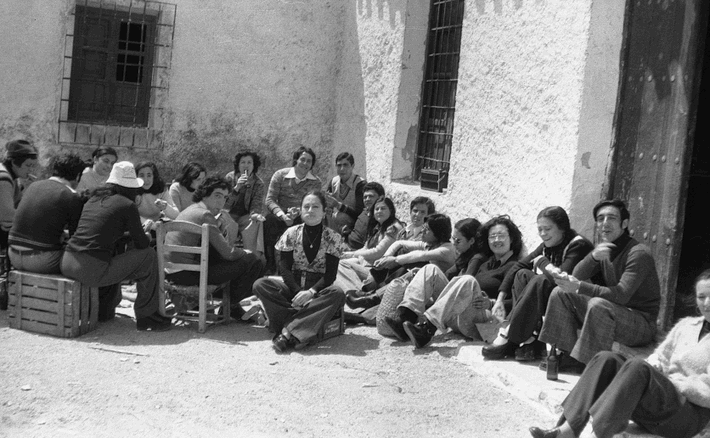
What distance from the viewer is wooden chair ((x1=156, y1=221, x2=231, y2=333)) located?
770 centimetres

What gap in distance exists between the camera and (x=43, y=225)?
7.67 m

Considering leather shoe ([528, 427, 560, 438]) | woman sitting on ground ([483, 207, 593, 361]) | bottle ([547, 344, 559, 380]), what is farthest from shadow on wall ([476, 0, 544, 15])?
leather shoe ([528, 427, 560, 438])

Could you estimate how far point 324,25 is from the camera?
12.1m

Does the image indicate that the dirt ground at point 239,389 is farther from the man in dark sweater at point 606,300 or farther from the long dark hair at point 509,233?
the long dark hair at point 509,233

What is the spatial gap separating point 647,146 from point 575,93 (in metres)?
0.74

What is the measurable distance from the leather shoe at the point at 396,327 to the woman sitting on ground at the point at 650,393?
242 centimetres

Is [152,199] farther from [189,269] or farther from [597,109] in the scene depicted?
[597,109]

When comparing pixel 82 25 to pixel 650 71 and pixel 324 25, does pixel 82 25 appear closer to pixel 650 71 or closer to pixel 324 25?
pixel 324 25

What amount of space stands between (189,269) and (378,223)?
215 centimetres

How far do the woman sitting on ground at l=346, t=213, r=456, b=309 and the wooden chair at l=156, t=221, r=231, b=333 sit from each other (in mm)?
1229

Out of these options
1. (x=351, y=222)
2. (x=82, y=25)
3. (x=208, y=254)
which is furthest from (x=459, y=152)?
(x=82, y=25)

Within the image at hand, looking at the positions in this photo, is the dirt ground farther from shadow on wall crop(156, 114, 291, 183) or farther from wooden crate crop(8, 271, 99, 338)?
shadow on wall crop(156, 114, 291, 183)

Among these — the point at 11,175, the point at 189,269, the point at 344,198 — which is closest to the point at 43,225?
the point at 11,175

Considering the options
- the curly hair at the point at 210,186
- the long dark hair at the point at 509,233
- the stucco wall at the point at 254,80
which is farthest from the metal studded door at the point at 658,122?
the stucco wall at the point at 254,80
